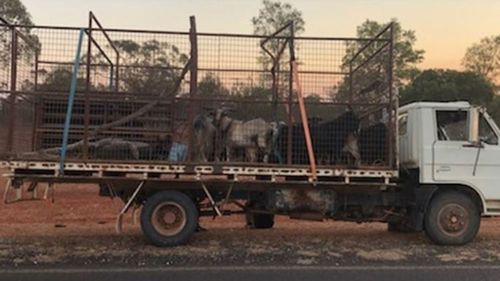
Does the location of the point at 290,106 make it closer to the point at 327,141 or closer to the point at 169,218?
the point at 327,141

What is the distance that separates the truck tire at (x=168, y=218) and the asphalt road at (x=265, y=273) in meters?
1.65

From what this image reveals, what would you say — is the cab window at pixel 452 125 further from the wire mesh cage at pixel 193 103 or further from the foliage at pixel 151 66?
the foliage at pixel 151 66

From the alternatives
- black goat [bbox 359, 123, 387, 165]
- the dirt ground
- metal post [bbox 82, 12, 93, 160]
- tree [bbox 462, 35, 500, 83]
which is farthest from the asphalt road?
tree [bbox 462, 35, 500, 83]

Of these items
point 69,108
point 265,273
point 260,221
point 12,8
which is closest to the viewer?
point 265,273

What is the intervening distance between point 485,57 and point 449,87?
21.1 meters

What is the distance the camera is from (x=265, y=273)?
8547 millimetres

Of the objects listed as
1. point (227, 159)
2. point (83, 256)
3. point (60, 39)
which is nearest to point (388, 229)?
point (227, 159)

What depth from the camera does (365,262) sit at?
9.48 metres

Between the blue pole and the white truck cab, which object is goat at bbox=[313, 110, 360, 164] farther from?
the blue pole

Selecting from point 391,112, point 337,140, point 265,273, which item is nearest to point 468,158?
point 391,112

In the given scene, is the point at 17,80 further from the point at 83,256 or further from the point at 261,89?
the point at 261,89

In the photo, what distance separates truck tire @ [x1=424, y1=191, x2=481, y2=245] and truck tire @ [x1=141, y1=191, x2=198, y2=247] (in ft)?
13.5

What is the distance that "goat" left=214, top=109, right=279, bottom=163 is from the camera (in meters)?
10.9

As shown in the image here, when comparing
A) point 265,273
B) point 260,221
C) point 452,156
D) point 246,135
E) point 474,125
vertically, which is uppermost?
point 474,125
